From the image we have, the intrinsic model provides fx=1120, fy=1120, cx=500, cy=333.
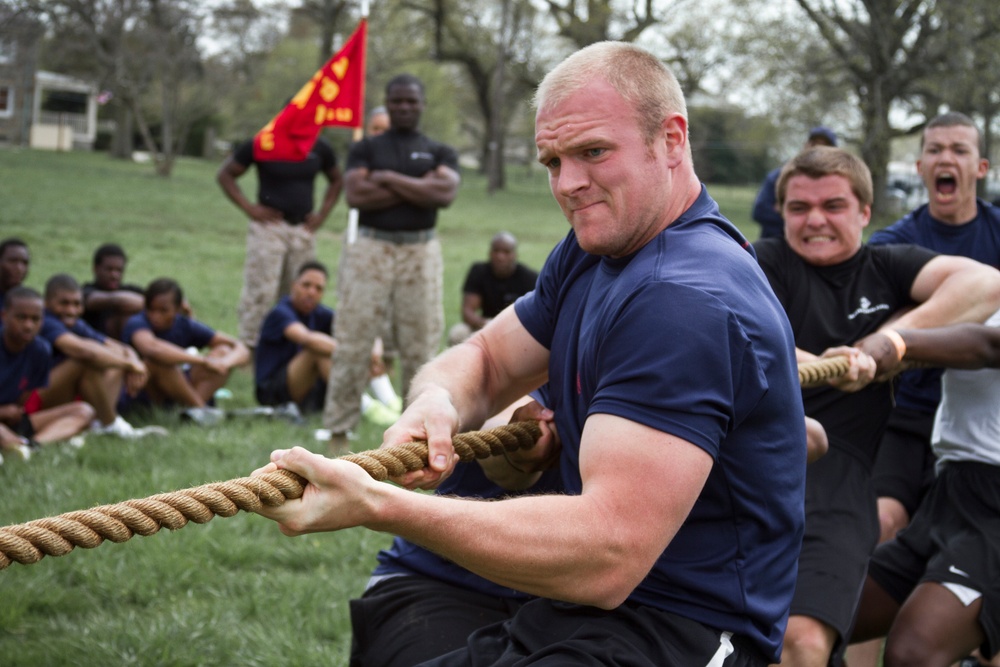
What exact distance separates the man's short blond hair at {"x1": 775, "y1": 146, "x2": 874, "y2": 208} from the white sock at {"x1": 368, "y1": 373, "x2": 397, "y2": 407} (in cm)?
516

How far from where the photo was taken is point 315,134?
32.5 feet

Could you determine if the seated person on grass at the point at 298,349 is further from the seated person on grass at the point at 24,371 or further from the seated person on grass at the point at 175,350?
the seated person on grass at the point at 24,371

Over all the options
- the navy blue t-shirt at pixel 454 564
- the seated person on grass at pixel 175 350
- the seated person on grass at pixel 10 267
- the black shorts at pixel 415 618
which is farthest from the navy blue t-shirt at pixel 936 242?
the seated person on grass at pixel 10 267

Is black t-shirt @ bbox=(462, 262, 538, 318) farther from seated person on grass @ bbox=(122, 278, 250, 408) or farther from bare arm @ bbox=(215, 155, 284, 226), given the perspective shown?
seated person on grass @ bbox=(122, 278, 250, 408)

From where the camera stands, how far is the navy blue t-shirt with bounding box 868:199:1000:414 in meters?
4.98

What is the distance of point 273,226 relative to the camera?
10.0 m

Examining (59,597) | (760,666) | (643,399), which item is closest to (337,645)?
(59,597)

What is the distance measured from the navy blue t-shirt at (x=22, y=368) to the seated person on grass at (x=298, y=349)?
182 cm

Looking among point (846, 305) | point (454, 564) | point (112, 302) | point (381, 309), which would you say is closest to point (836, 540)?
point (846, 305)

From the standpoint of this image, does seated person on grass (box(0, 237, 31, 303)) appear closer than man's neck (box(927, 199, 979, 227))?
No

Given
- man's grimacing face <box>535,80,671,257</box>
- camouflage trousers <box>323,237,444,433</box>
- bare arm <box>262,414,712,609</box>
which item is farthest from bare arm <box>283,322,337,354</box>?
bare arm <box>262,414,712,609</box>

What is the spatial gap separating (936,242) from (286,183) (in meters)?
6.47

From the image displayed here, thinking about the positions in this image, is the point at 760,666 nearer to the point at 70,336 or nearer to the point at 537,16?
the point at 70,336

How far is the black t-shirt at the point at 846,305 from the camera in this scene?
4199 mm
